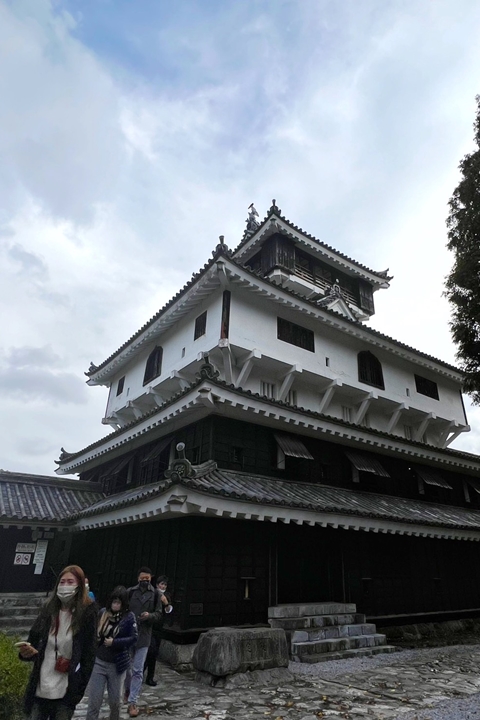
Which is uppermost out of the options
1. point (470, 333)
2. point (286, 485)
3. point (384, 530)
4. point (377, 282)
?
point (377, 282)

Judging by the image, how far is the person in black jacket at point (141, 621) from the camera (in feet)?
22.3

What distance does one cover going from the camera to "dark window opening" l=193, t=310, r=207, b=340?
16219 mm

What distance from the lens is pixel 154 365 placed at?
19000mm

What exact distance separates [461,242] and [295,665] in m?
12.9

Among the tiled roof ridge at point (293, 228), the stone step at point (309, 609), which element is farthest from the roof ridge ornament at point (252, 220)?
the stone step at point (309, 609)

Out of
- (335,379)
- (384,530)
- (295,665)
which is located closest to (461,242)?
(335,379)

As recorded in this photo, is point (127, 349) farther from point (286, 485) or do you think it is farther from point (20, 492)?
point (286, 485)

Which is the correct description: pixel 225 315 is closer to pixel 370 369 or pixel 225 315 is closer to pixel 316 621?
pixel 370 369

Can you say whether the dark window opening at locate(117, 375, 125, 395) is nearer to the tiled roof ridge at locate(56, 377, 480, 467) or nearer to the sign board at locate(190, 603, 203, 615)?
the tiled roof ridge at locate(56, 377, 480, 467)

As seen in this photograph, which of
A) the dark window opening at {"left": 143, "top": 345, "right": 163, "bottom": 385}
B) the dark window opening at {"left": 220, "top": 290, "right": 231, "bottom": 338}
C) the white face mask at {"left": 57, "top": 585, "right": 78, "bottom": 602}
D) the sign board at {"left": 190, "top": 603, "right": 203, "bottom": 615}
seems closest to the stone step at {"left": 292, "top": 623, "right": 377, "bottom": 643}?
the sign board at {"left": 190, "top": 603, "right": 203, "bottom": 615}

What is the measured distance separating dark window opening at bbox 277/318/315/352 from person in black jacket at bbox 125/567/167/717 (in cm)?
1062

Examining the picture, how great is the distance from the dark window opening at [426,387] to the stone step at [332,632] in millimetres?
11863

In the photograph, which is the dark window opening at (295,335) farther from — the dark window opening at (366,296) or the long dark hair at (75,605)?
the long dark hair at (75,605)

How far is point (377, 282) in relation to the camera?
25.0 metres
